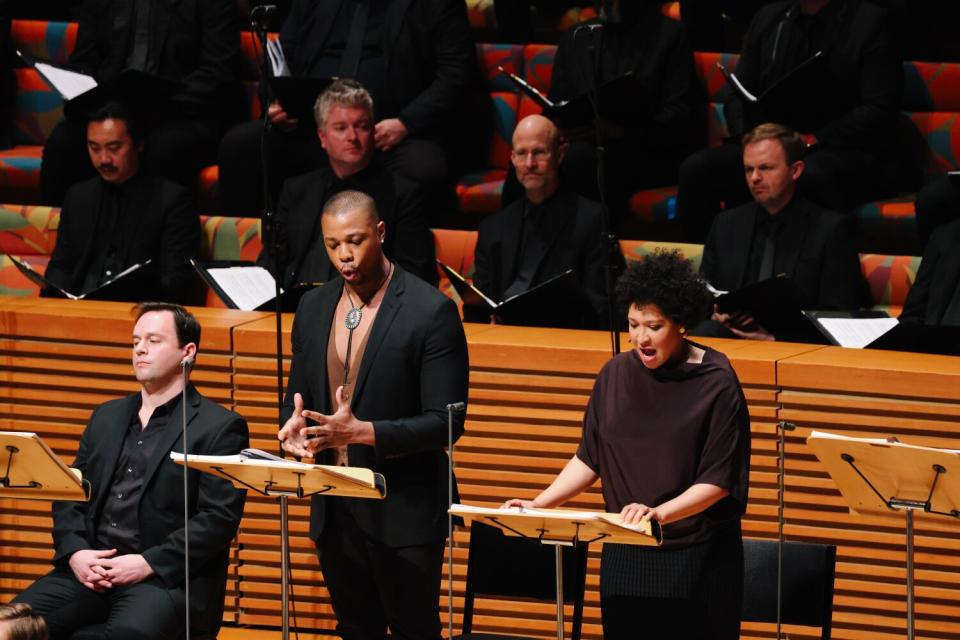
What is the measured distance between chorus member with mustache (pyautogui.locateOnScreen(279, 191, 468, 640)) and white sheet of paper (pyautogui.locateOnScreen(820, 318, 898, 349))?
1382mm

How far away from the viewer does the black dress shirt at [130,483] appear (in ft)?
13.9

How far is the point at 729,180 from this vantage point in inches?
234

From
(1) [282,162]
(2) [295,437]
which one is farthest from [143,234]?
(2) [295,437]

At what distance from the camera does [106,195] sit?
6.05m

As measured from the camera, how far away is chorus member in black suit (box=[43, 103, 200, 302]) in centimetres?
594

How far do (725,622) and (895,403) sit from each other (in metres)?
1.06

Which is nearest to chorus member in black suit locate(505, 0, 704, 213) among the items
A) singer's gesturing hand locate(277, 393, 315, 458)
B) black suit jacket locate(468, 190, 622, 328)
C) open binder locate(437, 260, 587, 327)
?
black suit jacket locate(468, 190, 622, 328)

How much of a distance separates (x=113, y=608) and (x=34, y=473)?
452 mm

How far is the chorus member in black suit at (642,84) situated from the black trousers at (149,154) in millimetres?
1401

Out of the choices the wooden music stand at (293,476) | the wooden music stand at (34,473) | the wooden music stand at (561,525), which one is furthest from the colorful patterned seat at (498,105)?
the wooden music stand at (561,525)

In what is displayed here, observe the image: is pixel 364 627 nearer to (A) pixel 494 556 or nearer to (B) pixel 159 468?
(A) pixel 494 556

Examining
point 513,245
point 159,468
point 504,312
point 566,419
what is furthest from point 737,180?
point 159,468

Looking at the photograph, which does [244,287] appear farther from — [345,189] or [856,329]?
[856,329]

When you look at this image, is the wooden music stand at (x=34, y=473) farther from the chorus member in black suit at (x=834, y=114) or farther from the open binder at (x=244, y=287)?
the chorus member in black suit at (x=834, y=114)
